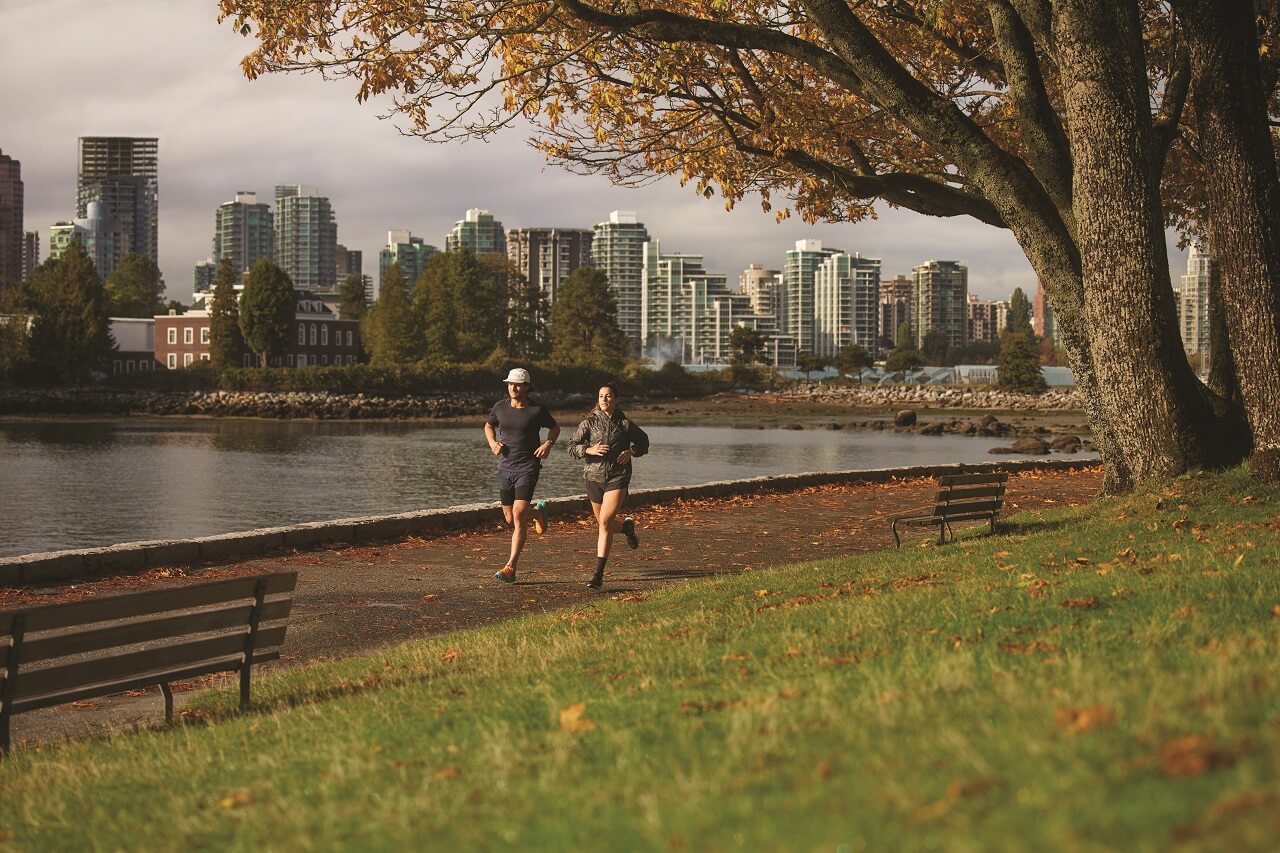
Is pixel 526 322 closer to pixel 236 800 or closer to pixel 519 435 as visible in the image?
pixel 519 435

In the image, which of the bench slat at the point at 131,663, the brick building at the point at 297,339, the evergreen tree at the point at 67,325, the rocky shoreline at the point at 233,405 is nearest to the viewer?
the bench slat at the point at 131,663

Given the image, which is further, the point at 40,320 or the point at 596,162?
the point at 40,320

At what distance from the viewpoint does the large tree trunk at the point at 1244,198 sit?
13.0 meters

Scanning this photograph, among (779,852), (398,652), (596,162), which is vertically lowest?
(398,652)

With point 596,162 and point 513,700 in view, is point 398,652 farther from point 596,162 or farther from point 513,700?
point 596,162

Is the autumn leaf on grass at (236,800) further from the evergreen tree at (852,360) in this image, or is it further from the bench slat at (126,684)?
A: the evergreen tree at (852,360)

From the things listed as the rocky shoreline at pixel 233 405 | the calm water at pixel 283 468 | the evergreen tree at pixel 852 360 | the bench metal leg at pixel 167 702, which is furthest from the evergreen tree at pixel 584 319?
the bench metal leg at pixel 167 702

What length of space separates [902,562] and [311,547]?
24.2ft

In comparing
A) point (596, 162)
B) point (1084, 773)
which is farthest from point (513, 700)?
point (596, 162)

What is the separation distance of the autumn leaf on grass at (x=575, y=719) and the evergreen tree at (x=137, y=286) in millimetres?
160508

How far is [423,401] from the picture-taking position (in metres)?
101

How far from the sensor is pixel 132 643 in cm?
711

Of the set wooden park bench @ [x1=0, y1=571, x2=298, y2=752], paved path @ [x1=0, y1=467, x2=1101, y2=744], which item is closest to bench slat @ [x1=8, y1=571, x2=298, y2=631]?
wooden park bench @ [x1=0, y1=571, x2=298, y2=752]

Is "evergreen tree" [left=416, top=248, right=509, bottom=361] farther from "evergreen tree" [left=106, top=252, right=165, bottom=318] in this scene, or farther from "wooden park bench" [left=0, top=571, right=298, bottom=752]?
"wooden park bench" [left=0, top=571, right=298, bottom=752]
